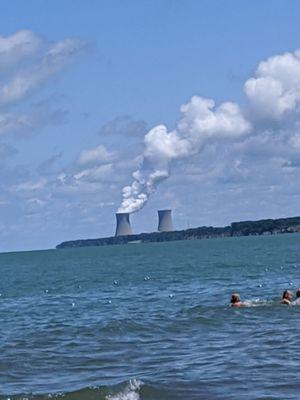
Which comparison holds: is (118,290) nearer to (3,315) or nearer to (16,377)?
(3,315)

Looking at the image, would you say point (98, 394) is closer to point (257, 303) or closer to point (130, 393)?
point (130, 393)

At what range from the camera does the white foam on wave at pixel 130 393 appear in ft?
69.1

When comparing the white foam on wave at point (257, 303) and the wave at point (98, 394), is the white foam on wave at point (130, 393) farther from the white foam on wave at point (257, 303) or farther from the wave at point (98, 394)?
the white foam on wave at point (257, 303)

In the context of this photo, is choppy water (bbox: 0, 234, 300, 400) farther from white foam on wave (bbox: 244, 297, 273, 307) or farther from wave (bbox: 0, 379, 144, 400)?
white foam on wave (bbox: 244, 297, 273, 307)

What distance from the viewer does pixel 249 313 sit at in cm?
3728

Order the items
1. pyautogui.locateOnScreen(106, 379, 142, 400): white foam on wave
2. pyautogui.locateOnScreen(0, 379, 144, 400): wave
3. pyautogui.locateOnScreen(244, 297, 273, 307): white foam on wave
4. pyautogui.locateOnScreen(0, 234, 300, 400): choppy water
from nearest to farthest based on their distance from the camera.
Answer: pyautogui.locateOnScreen(106, 379, 142, 400): white foam on wave, pyautogui.locateOnScreen(0, 379, 144, 400): wave, pyautogui.locateOnScreen(0, 234, 300, 400): choppy water, pyautogui.locateOnScreen(244, 297, 273, 307): white foam on wave

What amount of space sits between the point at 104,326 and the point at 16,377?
35.4 ft

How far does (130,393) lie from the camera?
843 inches

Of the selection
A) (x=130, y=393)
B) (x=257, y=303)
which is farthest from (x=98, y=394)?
(x=257, y=303)

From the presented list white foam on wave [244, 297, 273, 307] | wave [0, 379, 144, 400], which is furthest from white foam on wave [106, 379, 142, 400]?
white foam on wave [244, 297, 273, 307]

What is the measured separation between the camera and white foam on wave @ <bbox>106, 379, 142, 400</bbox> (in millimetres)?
21066

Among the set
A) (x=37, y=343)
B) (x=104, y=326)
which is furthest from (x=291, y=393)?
(x=104, y=326)

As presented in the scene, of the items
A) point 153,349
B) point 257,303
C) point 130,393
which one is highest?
point 257,303

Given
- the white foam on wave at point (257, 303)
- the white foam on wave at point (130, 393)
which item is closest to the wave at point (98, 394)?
the white foam on wave at point (130, 393)
